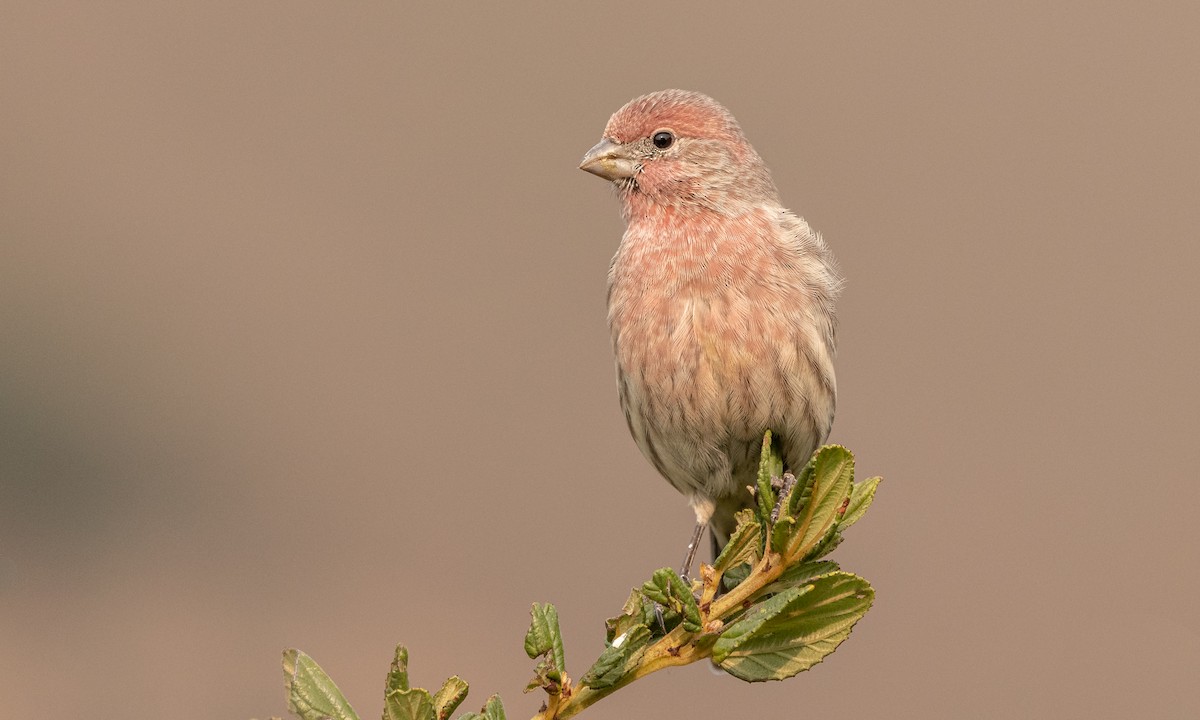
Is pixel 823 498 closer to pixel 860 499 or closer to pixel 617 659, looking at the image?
pixel 860 499

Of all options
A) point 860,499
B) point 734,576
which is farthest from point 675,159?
point 860,499

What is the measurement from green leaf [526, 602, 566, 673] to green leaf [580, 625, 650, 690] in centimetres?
4

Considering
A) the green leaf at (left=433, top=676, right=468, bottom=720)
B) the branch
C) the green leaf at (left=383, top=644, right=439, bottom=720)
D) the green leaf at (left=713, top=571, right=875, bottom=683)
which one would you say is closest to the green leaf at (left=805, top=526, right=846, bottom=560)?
the branch

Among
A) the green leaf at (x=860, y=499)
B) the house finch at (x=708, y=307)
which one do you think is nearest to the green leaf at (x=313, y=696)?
the green leaf at (x=860, y=499)

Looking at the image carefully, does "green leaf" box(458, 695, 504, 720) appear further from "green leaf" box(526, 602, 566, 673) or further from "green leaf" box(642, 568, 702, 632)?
"green leaf" box(642, 568, 702, 632)

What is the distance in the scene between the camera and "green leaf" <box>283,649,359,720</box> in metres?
1.54

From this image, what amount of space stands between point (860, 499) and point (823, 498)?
0.38 ft

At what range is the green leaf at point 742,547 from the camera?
1.88m

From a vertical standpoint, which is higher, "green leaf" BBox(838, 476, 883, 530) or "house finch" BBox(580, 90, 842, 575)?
"house finch" BBox(580, 90, 842, 575)

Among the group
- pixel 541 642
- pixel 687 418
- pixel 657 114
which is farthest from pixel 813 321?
pixel 541 642

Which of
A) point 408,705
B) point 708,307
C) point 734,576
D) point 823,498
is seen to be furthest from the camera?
point 708,307

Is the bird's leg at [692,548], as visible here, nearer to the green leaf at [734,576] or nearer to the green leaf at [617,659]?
the green leaf at [734,576]

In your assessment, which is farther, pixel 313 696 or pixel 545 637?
pixel 545 637

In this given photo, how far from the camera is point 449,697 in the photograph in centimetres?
161
